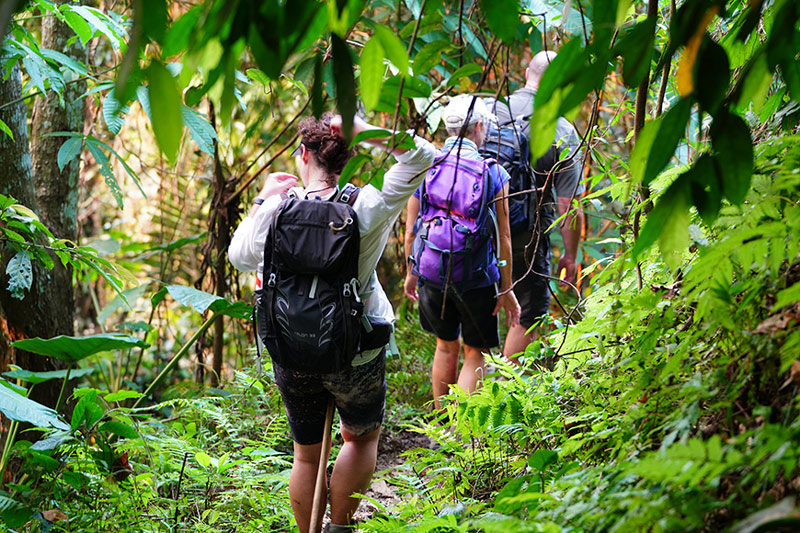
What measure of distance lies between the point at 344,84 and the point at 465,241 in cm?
253

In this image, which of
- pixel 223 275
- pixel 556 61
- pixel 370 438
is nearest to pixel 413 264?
pixel 370 438

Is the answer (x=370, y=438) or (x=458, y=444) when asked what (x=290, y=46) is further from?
(x=370, y=438)

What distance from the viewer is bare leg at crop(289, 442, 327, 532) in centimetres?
286

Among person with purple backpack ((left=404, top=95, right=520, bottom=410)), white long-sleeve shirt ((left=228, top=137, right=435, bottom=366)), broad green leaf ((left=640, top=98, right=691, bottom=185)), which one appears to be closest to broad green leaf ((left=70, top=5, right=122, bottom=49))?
white long-sleeve shirt ((left=228, top=137, right=435, bottom=366))

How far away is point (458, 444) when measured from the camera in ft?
8.41

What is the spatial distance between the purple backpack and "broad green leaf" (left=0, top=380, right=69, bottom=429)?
1819 millimetres

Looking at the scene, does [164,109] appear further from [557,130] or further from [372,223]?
[557,130]

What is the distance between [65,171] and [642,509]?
374cm

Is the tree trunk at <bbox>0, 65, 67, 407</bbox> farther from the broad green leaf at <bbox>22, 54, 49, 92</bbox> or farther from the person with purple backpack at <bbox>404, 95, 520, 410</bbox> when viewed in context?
the person with purple backpack at <bbox>404, 95, 520, 410</bbox>

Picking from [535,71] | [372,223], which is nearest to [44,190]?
[372,223]

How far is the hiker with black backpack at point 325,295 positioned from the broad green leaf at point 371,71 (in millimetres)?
1383

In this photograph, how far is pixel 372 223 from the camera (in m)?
2.56

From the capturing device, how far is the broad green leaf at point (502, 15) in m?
1.09

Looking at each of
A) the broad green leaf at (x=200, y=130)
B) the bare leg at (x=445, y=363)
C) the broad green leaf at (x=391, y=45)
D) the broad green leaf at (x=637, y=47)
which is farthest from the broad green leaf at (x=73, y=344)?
the broad green leaf at (x=637, y=47)
